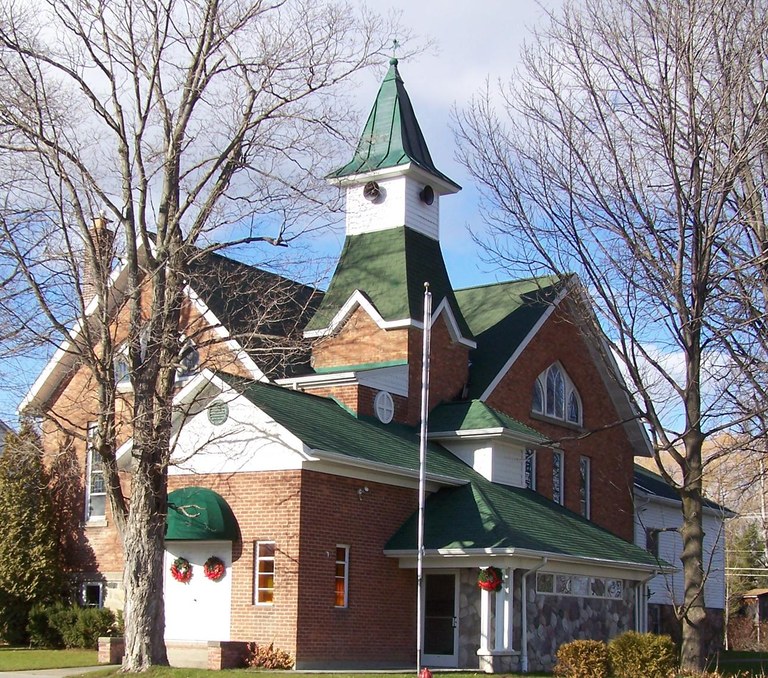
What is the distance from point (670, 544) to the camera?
38.3 m

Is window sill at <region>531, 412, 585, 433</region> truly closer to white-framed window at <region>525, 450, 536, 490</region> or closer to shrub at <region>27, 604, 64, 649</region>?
white-framed window at <region>525, 450, 536, 490</region>

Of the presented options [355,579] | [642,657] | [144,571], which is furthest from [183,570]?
[642,657]

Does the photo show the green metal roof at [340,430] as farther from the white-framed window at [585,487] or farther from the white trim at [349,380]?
the white-framed window at [585,487]

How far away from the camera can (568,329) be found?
34125mm

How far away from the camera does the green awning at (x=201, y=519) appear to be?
22797 millimetres

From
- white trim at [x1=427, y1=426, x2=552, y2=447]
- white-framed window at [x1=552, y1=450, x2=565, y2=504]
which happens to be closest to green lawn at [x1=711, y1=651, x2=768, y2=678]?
white-framed window at [x1=552, y1=450, x2=565, y2=504]

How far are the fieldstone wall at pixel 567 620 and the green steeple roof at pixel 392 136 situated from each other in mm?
12336

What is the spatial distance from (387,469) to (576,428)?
1150 centimetres

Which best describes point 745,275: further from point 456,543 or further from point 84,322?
point 84,322

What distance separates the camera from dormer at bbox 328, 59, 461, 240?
31.1 metres

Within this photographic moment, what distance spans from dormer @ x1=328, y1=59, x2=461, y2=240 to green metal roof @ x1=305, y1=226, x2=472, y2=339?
40cm

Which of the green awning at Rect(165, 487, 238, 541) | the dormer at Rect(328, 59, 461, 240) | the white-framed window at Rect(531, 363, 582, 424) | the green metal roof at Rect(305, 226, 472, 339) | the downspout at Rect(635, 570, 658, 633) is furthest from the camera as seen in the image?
the white-framed window at Rect(531, 363, 582, 424)

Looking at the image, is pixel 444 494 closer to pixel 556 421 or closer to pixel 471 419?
pixel 471 419

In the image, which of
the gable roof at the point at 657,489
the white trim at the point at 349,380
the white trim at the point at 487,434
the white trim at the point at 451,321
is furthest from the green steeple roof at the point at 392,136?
the gable roof at the point at 657,489
